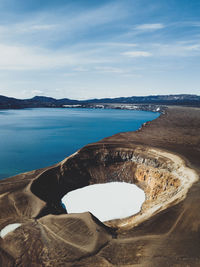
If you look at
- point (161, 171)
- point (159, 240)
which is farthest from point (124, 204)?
point (159, 240)

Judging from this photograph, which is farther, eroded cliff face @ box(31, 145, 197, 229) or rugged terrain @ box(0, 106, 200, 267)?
eroded cliff face @ box(31, 145, 197, 229)

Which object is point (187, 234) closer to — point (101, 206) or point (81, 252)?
point (81, 252)

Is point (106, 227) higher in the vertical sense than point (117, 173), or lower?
higher

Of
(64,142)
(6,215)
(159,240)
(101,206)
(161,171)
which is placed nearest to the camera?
(159,240)

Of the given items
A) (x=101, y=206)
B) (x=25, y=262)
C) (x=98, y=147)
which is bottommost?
(x=101, y=206)

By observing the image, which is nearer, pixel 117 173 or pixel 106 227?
pixel 106 227

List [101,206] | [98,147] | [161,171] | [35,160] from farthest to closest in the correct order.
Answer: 1. [35,160]
2. [98,147]
3. [161,171]
4. [101,206]

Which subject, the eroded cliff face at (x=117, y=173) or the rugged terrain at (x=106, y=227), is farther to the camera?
the eroded cliff face at (x=117, y=173)

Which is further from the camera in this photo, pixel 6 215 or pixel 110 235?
pixel 6 215
